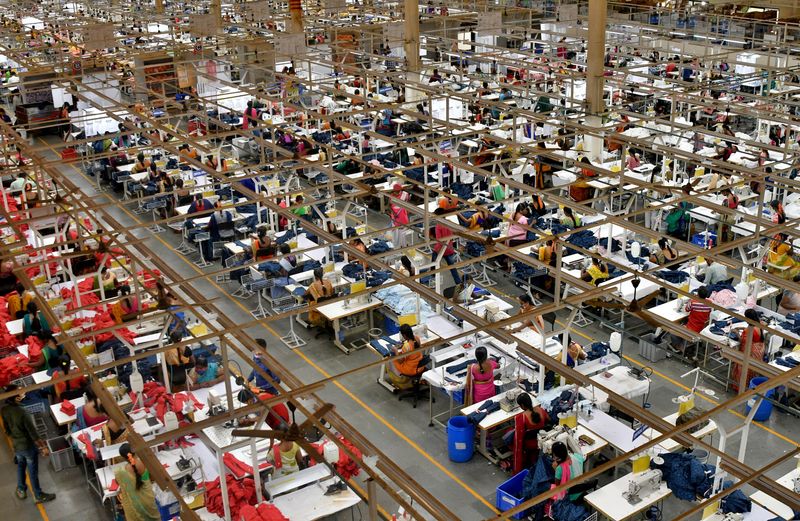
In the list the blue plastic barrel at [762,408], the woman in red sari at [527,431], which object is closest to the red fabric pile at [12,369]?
the woman in red sari at [527,431]

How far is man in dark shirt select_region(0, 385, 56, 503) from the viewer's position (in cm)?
1171

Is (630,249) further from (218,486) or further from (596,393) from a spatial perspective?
(218,486)

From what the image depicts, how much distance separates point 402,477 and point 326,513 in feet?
13.5

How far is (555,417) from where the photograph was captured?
39.9 ft

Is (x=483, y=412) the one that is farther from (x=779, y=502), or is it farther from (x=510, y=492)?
(x=779, y=502)

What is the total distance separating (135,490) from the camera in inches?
424

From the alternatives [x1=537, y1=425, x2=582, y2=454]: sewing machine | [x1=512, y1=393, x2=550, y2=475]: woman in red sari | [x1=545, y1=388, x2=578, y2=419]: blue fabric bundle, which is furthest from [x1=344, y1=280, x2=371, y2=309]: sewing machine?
[x1=537, y1=425, x2=582, y2=454]: sewing machine

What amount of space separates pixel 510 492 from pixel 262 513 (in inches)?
124

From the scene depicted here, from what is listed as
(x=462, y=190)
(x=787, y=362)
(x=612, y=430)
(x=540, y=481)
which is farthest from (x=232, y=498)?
(x=462, y=190)

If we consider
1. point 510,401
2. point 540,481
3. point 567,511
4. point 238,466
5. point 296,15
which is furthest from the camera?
point 296,15

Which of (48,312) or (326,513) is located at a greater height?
(48,312)

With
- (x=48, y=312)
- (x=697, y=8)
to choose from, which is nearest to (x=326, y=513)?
(x=48, y=312)

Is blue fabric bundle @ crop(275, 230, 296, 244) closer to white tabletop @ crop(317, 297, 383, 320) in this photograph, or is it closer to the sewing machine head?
white tabletop @ crop(317, 297, 383, 320)

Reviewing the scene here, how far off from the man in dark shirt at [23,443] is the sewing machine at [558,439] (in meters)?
6.72
